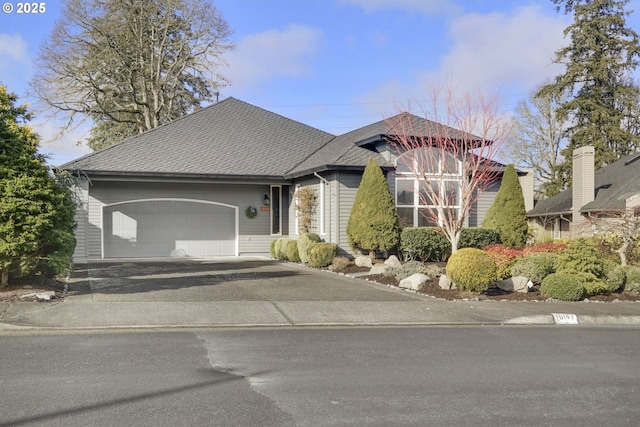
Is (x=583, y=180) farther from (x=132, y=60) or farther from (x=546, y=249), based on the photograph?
(x=132, y=60)

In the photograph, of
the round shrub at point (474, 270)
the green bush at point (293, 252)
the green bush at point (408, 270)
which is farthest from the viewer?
the green bush at point (293, 252)

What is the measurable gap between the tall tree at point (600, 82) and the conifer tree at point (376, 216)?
25963 mm

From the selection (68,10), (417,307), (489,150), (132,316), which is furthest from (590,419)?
(68,10)

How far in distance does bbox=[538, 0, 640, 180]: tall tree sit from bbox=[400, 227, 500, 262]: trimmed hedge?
76.1 feet

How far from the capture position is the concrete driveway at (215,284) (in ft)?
40.2

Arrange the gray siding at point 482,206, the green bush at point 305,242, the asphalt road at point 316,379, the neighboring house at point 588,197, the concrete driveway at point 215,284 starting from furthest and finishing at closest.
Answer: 1. the neighboring house at point 588,197
2. the gray siding at point 482,206
3. the green bush at point 305,242
4. the concrete driveway at point 215,284
5. the asphalt road at point 316,379

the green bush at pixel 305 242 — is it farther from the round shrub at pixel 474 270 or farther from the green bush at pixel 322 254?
the round shrub at pixel 474 270

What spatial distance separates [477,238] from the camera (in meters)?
19.9

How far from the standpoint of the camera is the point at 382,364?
7.32 m

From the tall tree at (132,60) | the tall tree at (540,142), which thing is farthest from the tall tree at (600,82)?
the tall tree at (132,60)

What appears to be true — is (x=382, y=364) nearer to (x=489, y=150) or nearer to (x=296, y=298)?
(x=296, y=298)

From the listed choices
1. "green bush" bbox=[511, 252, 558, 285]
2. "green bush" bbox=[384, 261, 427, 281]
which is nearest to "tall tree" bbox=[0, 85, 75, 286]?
"green bush" bbox=[384, 261, 427, 281]

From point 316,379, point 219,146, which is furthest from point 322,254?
point 316,379

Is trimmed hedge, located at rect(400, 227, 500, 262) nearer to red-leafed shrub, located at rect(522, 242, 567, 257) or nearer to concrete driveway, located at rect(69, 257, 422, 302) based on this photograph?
red-leafed shrub, located at rect(522, 242, 567, 257)
